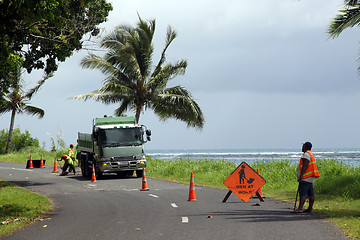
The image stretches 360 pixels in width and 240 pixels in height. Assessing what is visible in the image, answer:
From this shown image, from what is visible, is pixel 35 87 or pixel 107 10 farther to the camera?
pixel 35 87

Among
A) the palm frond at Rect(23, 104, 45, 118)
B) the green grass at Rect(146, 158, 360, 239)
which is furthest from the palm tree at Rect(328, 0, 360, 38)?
the palm frond at Rect(23, 104, 45, 118)

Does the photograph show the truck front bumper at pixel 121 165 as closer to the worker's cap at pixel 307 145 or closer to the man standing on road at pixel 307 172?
the man standing on road at pixel 307 172

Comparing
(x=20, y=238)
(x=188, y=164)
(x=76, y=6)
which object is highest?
(x=76, y=6)

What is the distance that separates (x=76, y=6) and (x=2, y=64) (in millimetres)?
5216

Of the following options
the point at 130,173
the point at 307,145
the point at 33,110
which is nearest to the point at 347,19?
the point at 307,145

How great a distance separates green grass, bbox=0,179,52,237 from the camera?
12567mm

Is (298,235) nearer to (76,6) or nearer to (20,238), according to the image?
(20,238)

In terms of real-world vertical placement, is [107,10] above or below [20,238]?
above

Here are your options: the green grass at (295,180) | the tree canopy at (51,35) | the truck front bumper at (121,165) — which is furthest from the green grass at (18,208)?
the green grass at (295,180)

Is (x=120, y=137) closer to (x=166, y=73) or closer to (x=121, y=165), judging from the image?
(x=121, y=165)

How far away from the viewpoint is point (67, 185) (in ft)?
81.9

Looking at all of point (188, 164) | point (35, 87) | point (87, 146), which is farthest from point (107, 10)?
point (35, 87)

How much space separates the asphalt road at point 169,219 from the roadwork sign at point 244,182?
14.7 inches

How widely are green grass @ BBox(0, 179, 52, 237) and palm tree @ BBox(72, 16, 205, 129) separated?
17.3m
